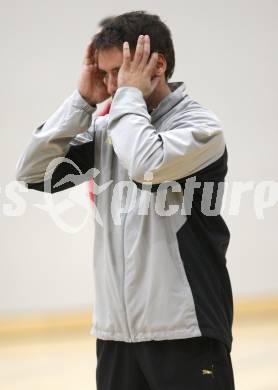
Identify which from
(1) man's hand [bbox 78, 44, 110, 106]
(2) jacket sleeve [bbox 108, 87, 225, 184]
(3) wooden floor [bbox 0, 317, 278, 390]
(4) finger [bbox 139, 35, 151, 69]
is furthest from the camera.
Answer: (3) wooden floor [bbox 0, 317, 278, 390]

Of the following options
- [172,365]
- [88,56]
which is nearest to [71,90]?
[88,56]

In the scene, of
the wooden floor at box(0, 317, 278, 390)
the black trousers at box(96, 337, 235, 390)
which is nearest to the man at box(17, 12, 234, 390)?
the black trousers at box(96, 337, 235, 390)

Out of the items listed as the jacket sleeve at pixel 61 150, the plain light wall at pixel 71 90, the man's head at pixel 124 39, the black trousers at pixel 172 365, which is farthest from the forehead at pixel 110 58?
the plain light wall at pixel 71 90

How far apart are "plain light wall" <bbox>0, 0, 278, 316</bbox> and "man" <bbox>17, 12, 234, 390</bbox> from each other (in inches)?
116

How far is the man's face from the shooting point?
4.72 ft

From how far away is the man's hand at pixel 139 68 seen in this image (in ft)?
4.58

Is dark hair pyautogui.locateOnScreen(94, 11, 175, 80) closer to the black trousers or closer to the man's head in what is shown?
the man's head

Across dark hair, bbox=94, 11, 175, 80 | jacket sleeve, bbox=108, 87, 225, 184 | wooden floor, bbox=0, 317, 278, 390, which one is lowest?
wooden floor, bbox=0, 317, 278, 390

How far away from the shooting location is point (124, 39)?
1.44 metres

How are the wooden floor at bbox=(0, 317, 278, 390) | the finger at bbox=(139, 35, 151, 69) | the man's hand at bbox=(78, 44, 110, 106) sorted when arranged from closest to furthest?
the finger at bbox=(139, 35, 151, 69) → the man's hand at bbox=(78, 44, 110, 106) → the wooden floor at bbox=(0, 317, 278, 390)

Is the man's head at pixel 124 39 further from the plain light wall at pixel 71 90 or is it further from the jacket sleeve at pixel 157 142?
the plain light wall at pixel 71 90

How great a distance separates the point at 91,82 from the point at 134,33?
18 cm

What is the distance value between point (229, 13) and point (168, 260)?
3802 mm

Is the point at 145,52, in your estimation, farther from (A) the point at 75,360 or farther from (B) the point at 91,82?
(A) the point at 75,360
